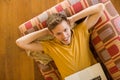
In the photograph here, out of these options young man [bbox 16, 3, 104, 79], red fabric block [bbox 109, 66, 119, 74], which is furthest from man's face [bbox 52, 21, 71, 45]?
red fabric block [bbox 109, 66, 119, 74]

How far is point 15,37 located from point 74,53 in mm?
809

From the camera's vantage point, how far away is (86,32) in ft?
5.32

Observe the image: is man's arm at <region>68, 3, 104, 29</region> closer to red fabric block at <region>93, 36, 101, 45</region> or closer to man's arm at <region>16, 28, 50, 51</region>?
red fabric block at <region>93, 36, 101, 45</region>

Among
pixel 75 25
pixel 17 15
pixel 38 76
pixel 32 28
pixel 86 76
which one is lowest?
pixel 86 76

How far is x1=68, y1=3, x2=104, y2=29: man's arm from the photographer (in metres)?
1.60

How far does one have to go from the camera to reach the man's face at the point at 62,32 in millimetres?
1526

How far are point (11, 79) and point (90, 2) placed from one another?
1042 mm

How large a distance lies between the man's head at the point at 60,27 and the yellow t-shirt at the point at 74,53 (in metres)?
0.08

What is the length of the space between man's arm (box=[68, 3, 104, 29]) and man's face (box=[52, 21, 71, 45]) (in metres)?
0.09

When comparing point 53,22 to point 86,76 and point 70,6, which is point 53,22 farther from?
point 86,76

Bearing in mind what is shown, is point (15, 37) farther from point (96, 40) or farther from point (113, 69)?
point (113, 69)

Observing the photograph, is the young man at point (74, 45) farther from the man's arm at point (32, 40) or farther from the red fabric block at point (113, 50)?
the red fabric block at point (113, 50)

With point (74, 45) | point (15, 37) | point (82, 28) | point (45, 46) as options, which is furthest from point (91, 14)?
point (15, 37)

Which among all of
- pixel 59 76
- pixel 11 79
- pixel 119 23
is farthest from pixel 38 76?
pixel 119 23
